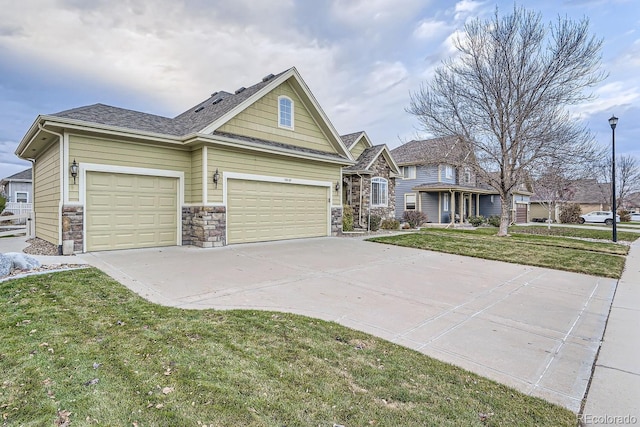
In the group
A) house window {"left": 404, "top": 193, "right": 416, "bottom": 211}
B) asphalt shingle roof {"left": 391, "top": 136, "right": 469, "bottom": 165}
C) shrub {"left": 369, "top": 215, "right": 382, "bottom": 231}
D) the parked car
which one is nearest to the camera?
asphalt shingle roof {"left": 391, "top": 136, "right": 469, "bottom": 165}

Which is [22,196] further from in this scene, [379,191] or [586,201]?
[586,201]

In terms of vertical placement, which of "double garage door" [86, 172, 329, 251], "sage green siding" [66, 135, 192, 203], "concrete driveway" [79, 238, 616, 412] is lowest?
"concrete driveway" [79, 238, 616, 412]

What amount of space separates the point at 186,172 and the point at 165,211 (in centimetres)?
146

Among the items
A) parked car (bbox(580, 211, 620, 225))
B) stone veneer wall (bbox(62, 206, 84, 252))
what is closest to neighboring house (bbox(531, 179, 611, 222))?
parked car (bbox(580, 211, 620, 225))

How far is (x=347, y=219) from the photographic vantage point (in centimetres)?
1669

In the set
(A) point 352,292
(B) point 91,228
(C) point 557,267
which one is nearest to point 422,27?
(C) point 557,267

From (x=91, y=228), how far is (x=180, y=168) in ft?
10.2

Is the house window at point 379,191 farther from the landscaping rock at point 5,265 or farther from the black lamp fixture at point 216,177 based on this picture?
the landscaping rock at point 5,265

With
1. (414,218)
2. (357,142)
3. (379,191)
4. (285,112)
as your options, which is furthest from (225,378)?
(414,218)

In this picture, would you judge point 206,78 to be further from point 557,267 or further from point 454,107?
point 557,267

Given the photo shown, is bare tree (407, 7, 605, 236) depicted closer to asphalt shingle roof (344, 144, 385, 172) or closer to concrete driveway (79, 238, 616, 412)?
asphalt shingle roof (344, 144, 385, 172)

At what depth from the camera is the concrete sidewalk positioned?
8.32ft

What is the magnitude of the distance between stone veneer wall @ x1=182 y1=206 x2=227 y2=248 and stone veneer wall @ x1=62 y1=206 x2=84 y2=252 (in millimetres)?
2799

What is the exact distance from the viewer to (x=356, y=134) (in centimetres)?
1980
